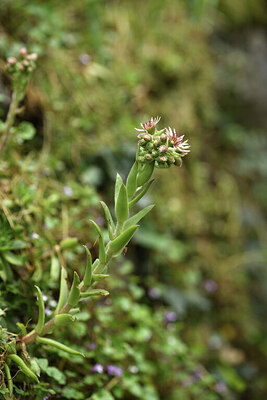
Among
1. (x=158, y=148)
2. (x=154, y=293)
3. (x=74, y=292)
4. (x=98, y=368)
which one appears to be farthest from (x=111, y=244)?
(x=154, y=293)

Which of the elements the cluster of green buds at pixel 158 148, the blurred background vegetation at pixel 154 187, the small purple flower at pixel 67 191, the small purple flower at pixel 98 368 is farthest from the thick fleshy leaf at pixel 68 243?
the cluster of green buds at pixel 158 148

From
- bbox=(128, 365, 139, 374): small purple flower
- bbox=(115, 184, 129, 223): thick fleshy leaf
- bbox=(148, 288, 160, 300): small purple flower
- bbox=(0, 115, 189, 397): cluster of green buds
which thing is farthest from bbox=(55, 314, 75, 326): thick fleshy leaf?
bbox=(148, 288, 160, 300): small purple flower

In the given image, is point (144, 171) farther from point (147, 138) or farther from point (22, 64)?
point (22, 64)

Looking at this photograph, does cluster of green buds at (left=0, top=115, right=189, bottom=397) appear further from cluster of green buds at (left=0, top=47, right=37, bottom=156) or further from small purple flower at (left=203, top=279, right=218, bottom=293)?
small purple flower at (left=203, top=279, right=218, bottom=293)

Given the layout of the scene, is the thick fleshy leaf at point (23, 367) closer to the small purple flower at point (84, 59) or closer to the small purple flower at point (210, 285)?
the small purple flower at point (210, 285)

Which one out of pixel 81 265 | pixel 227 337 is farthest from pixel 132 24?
pixel 227 337
